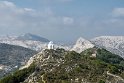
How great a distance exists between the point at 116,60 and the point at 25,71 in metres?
101

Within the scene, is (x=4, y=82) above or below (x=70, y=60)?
below

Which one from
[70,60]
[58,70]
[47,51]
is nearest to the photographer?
[58,70]

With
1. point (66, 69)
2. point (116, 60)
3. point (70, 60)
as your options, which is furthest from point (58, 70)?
point (116, 60)

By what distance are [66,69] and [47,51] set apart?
17908mm

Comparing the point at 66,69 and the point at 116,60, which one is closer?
the point at 66,69

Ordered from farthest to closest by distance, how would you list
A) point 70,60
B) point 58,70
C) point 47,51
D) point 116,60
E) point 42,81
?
point 116,60
point 47,51
point 70,60
point 58,70
point 42,81

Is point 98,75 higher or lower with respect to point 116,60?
lower

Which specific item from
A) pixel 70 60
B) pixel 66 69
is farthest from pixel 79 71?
pixel 70 60

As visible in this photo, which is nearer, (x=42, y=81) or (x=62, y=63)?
(x=42, y=81)

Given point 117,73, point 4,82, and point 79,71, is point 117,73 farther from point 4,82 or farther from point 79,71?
point 4,82

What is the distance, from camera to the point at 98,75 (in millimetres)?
81812

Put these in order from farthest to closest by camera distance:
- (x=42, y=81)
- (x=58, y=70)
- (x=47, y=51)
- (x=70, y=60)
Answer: (x=47, y=51) < (x=70, y=60) < (x=58, y=70) < (x=42, y=81)

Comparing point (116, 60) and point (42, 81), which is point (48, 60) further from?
point (116, 60)

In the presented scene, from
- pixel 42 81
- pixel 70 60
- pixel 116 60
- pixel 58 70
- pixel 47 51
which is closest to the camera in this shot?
pixel 42 81
